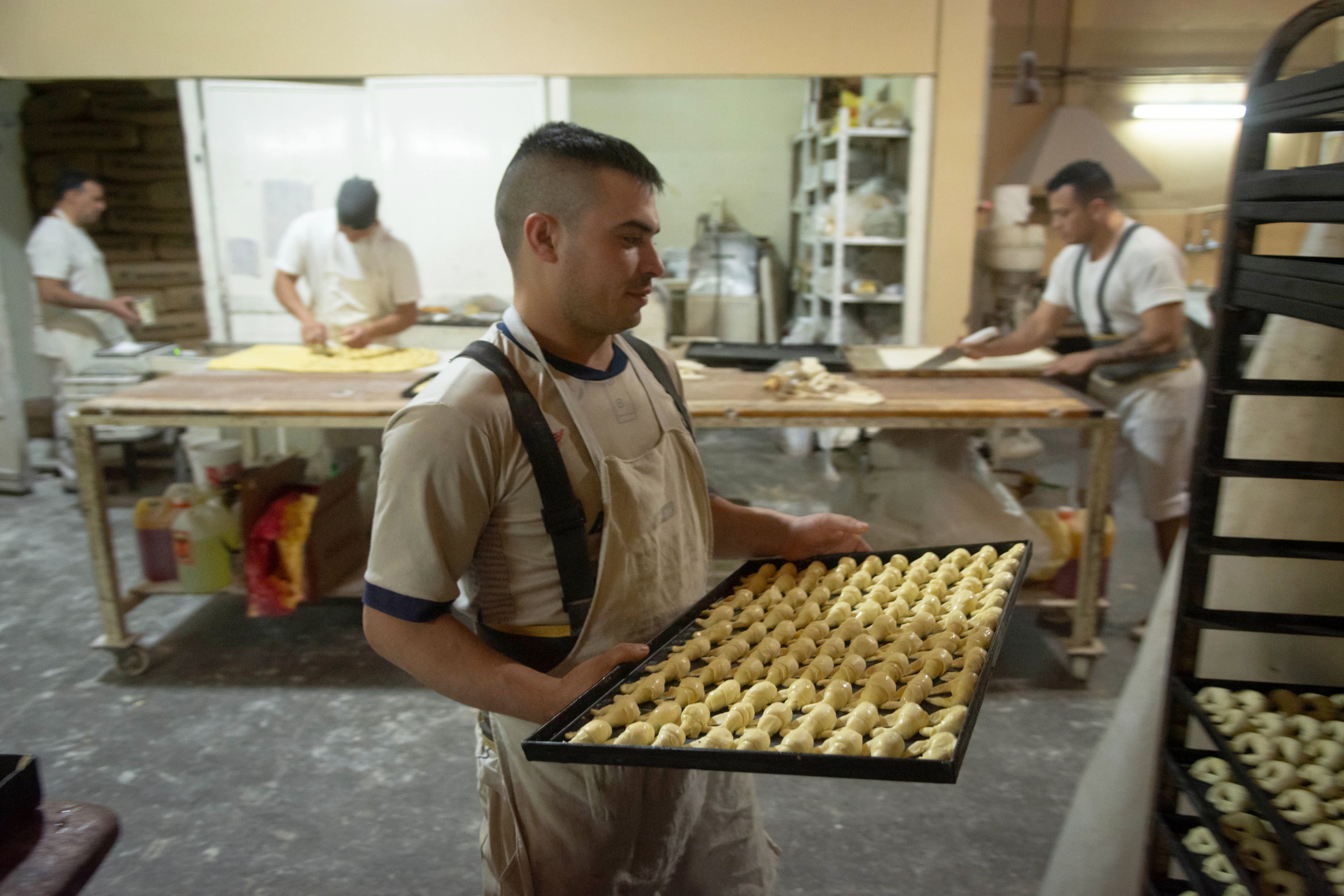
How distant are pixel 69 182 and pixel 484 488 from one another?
5.44 meters

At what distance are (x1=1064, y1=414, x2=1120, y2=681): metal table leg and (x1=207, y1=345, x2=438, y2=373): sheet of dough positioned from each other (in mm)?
2857

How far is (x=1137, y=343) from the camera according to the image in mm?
3861

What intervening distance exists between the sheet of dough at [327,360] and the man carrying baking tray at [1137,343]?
2.56 m

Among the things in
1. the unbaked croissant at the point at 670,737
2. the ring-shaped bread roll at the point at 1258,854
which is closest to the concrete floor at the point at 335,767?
the ring-shaped bread roll at the point at 1258,854

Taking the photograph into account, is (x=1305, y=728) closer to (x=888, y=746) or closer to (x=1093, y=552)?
(x=888, y=746)

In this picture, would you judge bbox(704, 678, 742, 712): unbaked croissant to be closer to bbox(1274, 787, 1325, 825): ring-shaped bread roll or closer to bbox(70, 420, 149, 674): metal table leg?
bbox(1274, 787, 1325, 825): ring-shaped bread roll

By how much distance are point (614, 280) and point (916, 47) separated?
174 inches

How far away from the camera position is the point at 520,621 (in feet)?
5.05

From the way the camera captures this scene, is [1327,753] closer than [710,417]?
Yes

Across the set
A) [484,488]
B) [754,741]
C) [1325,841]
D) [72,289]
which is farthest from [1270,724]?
[72,289]

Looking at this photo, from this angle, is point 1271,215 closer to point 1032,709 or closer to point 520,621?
point 520,621

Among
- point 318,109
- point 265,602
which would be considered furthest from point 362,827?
point 318,109

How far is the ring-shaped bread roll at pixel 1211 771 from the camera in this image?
143 centimetres

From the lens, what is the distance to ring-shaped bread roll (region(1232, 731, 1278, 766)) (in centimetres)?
136
